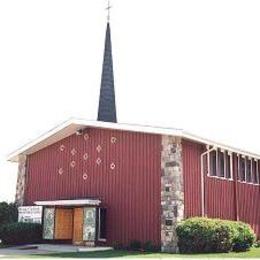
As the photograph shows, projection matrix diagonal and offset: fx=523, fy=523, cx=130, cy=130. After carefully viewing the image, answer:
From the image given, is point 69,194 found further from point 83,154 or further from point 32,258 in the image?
point 32,258

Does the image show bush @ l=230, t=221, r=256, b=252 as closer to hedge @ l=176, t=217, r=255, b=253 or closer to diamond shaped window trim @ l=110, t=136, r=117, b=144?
hedge @ l=176, t=217, r=255, b=253

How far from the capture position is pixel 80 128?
81.4ft

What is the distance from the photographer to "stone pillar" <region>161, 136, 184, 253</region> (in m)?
20.2

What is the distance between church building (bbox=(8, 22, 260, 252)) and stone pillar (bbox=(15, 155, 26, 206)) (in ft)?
0.30

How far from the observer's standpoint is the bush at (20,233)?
23984 mm

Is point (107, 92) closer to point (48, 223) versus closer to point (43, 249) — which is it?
point (48, 223)

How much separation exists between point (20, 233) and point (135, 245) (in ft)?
19.8

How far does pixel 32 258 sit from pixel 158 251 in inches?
209

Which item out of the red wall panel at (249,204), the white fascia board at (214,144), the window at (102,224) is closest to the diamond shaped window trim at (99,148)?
the window at (102,224)

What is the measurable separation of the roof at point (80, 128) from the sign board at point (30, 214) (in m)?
3.11

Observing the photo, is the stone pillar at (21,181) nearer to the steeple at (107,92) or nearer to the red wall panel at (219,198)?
the steeple at (107,92)

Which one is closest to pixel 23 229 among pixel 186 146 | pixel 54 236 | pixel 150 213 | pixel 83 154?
pixel 54 236

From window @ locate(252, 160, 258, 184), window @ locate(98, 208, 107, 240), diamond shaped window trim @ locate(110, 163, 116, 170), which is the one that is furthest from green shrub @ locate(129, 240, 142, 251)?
window @ locate(252, 160, 258, 184)

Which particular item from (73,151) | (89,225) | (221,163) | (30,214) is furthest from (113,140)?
(30,214)
